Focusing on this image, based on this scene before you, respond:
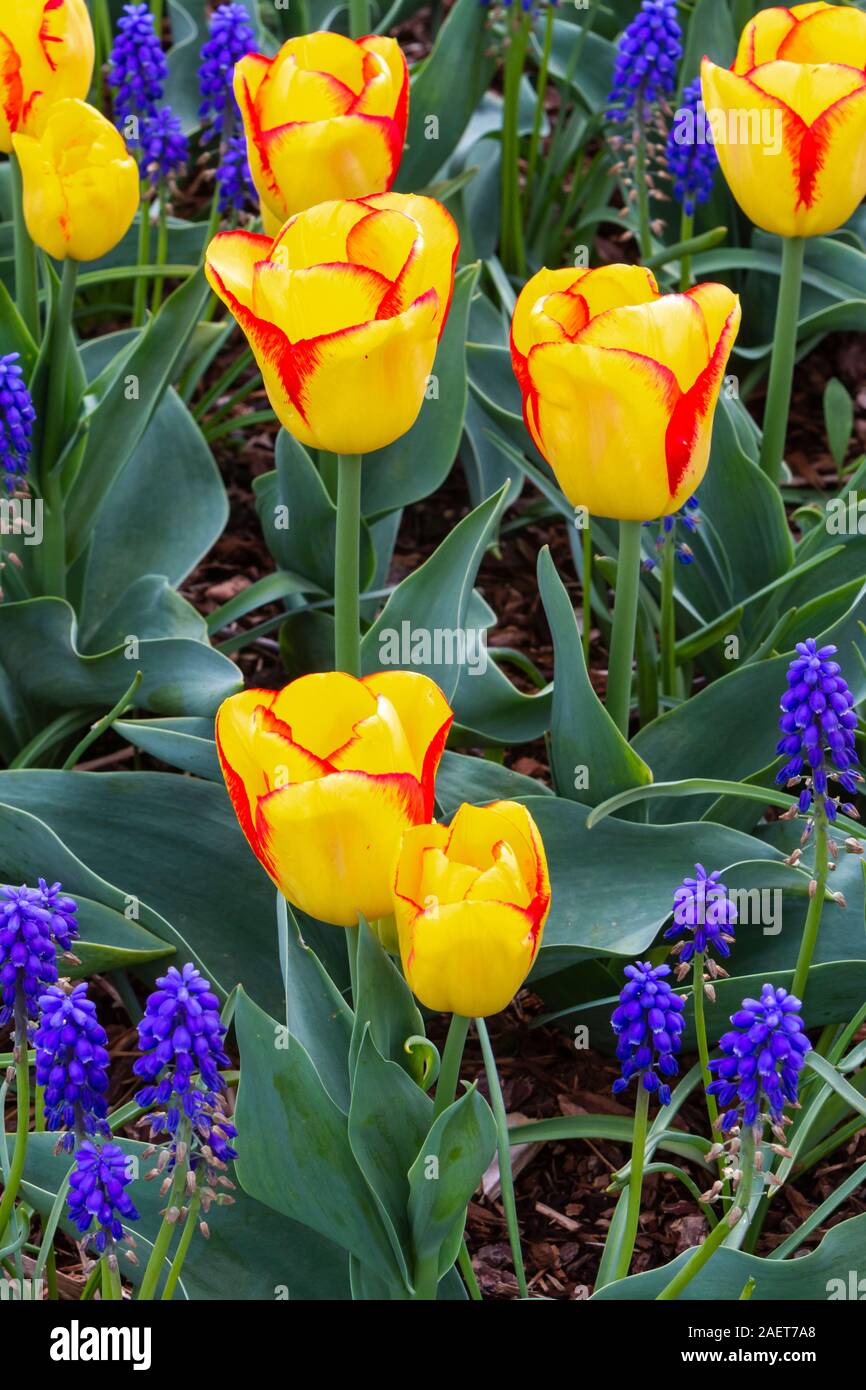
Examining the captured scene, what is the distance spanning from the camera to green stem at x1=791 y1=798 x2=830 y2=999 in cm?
143

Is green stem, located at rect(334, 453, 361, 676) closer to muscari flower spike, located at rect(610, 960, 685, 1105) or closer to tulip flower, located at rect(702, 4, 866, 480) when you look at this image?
muscari flower spike, located at rect(610, 960, 685, 1105)

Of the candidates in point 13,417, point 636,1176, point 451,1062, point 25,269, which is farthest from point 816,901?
point 25,269

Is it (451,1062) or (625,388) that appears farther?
(625,388)

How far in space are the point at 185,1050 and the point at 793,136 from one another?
119cm

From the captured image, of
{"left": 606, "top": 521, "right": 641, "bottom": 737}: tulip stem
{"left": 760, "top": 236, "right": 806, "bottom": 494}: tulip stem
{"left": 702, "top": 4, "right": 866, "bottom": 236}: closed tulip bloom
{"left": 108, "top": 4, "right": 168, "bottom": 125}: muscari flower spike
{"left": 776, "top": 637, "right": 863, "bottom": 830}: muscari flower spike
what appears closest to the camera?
{"left": 776, "top": 637, "right": 863, "bottom": 830}: muscari flower spike

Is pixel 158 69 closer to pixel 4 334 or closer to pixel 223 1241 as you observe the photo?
pixel 4 334

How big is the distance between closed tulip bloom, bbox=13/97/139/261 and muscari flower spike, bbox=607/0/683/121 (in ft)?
2.66

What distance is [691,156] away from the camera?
2.38 meters

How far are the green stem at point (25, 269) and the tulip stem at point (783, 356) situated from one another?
3.04ft

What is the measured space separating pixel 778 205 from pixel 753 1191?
1.06 meters

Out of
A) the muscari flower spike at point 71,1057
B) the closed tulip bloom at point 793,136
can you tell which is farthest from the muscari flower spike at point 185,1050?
Answer: the closed tulip bloom at point 793,136

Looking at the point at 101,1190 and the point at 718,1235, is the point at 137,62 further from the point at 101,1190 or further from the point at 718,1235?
the point at 718,1235

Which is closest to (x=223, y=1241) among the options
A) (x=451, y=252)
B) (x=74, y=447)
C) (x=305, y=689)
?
(x=305, y=689)

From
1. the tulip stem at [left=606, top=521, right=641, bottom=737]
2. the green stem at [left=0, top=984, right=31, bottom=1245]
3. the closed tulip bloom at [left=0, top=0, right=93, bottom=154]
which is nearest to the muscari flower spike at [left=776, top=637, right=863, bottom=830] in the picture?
the tulip stem at [left=606, top=521, right=641, bottom=737]
